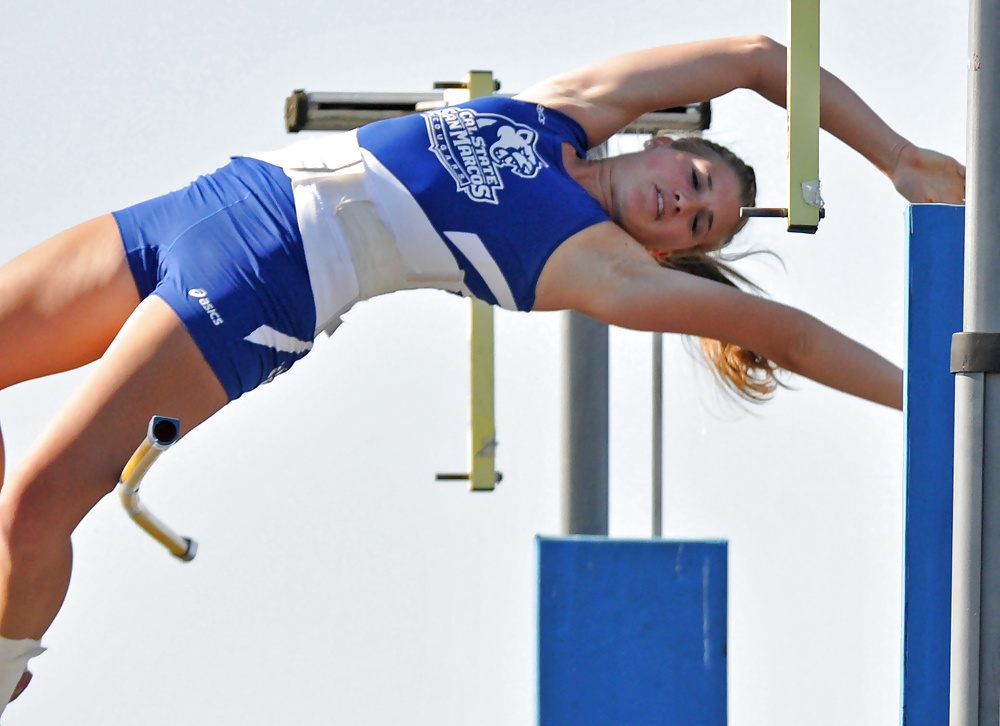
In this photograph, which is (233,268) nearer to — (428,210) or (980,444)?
(428,210)

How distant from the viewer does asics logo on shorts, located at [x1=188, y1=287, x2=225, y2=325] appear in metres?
1.89

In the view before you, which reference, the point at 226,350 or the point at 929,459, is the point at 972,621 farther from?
the point at 226,350

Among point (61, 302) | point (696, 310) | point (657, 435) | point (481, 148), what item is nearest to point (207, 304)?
point (61, 302)

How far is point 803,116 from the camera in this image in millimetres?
2070

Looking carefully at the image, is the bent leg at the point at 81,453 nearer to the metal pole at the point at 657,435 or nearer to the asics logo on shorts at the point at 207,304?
the asics logo on shorts at the point at 207,304

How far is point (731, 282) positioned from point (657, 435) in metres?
0.38

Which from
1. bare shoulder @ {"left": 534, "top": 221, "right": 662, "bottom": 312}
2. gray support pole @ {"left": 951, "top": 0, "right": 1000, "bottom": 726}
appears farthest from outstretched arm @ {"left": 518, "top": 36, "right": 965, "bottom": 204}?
gray support pole @ {"left": 951, "top": 0, "right": 1000, "bottom": 726}

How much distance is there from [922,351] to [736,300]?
0.30 m

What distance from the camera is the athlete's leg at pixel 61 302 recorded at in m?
1.93

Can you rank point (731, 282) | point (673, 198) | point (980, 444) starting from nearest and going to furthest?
point (980, 444), point (673, 198), point (731, 282)

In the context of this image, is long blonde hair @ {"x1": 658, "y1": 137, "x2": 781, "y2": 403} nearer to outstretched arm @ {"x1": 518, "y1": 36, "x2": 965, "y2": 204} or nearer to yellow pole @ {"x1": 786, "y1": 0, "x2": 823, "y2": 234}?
outstretched arm @ {"x1": 518, "y1": 36, "x2": 965, "y2": 204}

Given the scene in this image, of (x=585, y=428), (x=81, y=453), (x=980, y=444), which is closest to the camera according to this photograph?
(x=980, y=444)

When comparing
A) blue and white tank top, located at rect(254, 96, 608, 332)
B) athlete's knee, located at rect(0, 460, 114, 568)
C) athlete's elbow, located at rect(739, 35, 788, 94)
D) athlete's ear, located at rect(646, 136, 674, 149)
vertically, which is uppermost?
athlete's elbow, located at rect(739, 35, 788, 94)

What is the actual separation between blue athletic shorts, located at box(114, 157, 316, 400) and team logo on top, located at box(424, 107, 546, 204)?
0.25 m
